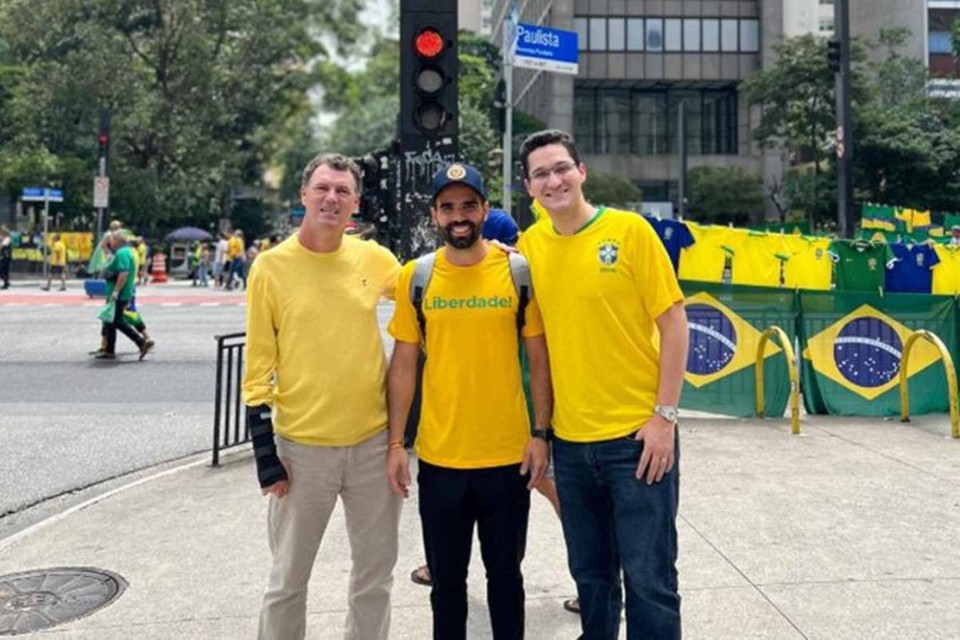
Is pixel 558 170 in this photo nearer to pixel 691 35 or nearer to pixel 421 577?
pixel 421 577

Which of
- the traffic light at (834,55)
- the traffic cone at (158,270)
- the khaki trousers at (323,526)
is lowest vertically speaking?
the khaki trousers at (323,526)

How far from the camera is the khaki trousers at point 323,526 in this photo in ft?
11.5

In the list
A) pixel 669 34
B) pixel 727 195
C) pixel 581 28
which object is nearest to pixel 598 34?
pixel 581 28

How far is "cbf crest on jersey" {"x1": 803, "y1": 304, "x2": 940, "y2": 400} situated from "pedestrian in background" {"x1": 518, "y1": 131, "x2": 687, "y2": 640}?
267 inches

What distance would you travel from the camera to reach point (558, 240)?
10.8ft

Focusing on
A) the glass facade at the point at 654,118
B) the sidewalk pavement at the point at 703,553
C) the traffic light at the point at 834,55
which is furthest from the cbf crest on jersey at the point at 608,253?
the glass facade at the point at 654,118

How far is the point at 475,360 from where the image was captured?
11.0 feet

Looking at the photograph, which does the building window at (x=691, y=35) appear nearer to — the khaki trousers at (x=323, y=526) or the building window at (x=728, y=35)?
the building window at (x=728, y=35)

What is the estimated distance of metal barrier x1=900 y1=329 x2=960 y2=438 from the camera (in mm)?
8297

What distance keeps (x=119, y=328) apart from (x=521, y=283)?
37.5ft

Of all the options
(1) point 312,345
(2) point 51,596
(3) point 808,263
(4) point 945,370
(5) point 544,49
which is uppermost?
(5) point 544,49

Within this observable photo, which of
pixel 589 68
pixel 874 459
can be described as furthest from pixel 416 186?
pixel 589 68

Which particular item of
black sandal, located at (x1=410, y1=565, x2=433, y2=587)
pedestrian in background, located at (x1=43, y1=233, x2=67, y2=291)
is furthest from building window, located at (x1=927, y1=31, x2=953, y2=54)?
black sandal, located at (x1=410, y1=565, x2=433, y2=587)

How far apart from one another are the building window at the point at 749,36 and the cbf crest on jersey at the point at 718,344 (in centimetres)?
5715
